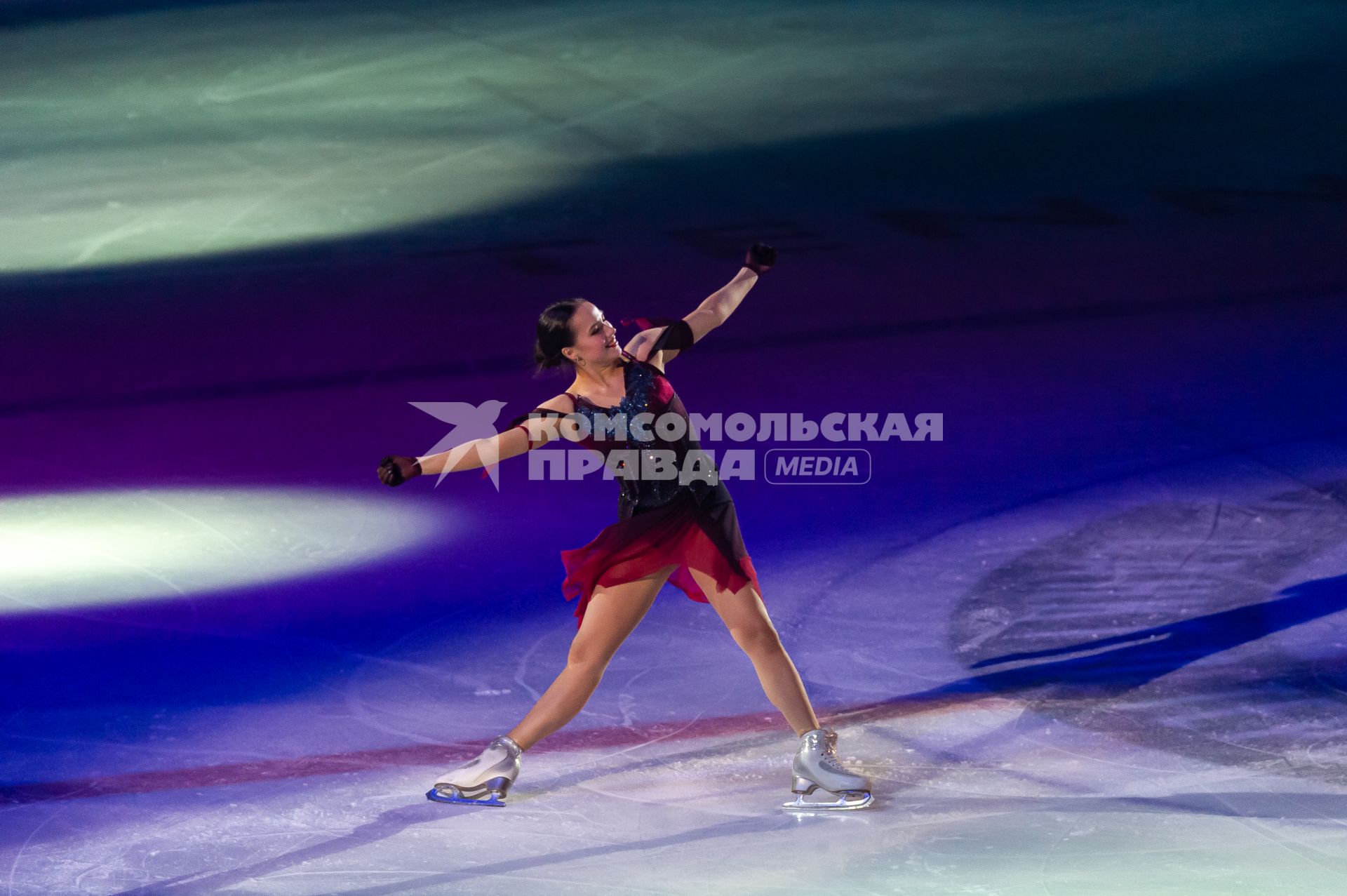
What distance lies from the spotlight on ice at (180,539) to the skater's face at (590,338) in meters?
2.17

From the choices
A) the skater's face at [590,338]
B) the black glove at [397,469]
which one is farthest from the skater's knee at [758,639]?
the black glove at [397,469]

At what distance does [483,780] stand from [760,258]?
179 cm

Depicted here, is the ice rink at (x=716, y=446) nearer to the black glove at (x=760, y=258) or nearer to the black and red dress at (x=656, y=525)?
the black and red dress at (x=656, y=525)

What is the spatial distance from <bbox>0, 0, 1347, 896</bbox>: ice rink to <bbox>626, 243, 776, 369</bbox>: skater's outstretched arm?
3.96 ft

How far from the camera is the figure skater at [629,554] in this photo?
15.9 feet

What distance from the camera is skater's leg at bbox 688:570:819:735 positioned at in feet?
15.9

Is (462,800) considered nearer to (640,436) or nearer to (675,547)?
(675,547)

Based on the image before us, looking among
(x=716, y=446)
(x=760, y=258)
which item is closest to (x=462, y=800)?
(x=760, y=258)

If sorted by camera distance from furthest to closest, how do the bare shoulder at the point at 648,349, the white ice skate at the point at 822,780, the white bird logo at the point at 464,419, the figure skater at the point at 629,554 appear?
the white bird logo at the point at 464,419, the bare shoulder at the point at 648,349, the figure skater at the point at 629,554, the white ice skate at the point at 822,780

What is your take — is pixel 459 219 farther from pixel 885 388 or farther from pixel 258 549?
pixel 258 549

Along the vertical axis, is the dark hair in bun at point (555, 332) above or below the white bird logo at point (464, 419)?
below

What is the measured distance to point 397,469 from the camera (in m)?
4.50

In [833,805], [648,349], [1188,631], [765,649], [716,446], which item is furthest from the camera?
[716,446]

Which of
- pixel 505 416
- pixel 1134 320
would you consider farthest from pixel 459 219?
pixel 1134 320
